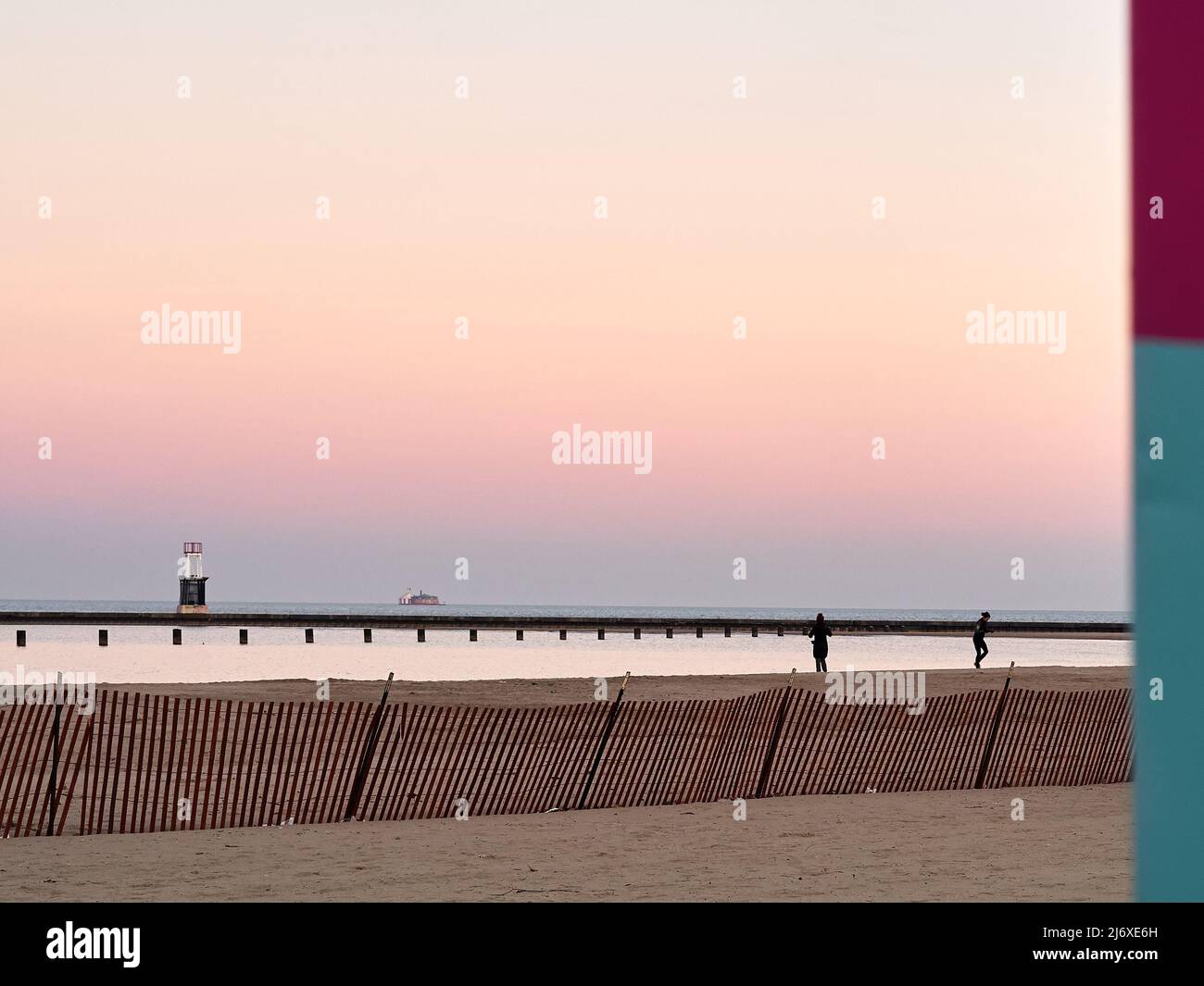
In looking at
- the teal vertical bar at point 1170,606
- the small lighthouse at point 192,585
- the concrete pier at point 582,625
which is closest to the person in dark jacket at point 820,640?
the teal vertical bar at point 1170,606

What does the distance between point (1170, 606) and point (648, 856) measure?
11189 millimetres

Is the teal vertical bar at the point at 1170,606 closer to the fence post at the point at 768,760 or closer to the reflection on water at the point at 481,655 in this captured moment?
the fence post at the point at 768,760

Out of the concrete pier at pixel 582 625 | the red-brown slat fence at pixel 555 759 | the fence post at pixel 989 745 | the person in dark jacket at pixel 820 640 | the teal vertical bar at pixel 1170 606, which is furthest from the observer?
the concrete pier at pixel 582 625

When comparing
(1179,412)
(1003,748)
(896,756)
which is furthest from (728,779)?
(1179,412)

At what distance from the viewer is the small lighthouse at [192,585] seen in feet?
443

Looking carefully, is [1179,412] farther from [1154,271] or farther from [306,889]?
[306,889]

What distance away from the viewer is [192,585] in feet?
448

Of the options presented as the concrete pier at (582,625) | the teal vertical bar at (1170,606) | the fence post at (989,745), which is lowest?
the concrete pier at (582,625)

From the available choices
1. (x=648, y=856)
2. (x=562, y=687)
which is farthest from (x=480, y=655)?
(x=648, y=856)

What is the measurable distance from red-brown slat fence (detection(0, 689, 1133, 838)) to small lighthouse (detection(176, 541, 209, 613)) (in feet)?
388

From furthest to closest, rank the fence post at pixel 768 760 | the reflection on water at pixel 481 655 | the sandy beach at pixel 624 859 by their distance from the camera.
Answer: the reflection on water at pixel 481 655
the fence post at pixel 768 760
the sandy beach at pixel 624 859

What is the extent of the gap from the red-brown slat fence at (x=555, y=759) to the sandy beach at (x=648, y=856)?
43 centimetres

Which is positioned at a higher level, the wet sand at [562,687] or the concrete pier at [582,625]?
the wet sand at [562,687]

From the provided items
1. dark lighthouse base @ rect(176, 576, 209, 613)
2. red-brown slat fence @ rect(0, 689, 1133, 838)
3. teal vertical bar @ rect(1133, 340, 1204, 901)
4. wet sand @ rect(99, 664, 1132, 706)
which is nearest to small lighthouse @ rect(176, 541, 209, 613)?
dark lighthouse base @ rect(176, 576, 209, 613)
